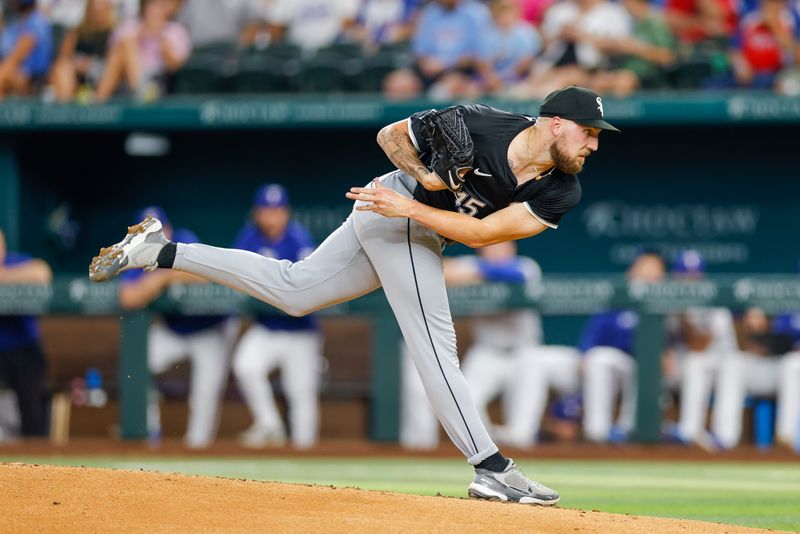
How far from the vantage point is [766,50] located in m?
10.8

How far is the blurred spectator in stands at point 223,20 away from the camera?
38.7ft

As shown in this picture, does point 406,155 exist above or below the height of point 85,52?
below

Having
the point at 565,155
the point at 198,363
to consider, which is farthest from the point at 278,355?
the point at 565,155

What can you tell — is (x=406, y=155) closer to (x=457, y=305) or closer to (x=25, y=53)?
(x=457, y=305)

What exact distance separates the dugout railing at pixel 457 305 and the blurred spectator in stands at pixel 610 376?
0.10m

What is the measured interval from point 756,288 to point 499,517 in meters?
5.76

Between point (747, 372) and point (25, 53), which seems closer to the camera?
point (747, 372)

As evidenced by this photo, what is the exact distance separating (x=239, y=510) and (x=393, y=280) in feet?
3.74

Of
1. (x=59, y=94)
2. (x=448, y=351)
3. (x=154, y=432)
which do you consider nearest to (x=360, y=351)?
(x=154, y=432)

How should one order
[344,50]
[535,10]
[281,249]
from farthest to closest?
1. [535,10]
2. [344,50]
3. [281,249]

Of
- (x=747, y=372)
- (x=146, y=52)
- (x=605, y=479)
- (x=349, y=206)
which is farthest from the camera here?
(x=349, y=206)

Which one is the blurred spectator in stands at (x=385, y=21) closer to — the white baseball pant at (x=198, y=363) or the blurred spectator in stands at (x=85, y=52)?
the blurred spectator in stands at (x=85, y=52)

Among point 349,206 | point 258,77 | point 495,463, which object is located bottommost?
point 495,463

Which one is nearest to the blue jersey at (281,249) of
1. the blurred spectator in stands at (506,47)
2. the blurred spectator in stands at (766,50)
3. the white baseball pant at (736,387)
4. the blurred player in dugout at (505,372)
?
the blurred player in dugout at (505,372)
